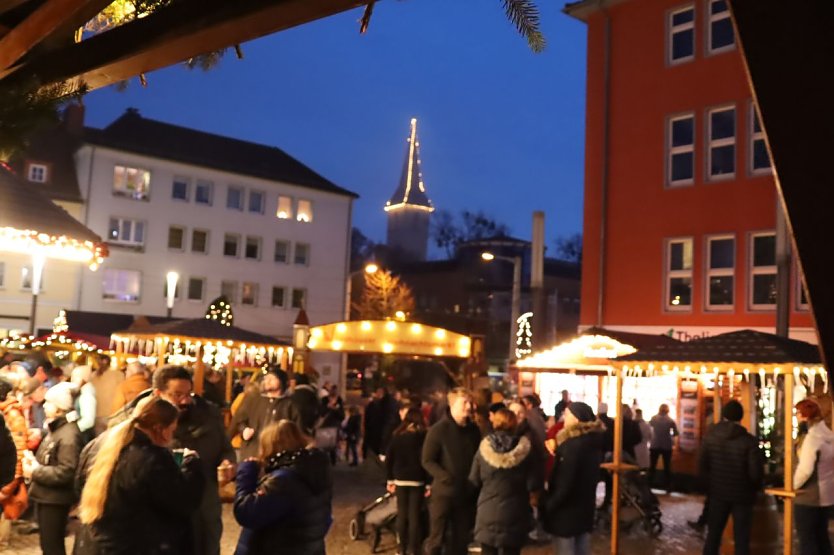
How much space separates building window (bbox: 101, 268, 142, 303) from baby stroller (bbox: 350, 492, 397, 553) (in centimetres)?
3547

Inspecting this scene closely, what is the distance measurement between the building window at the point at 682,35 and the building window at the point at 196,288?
31.0 meters

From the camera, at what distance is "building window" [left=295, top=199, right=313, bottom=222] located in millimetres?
50688

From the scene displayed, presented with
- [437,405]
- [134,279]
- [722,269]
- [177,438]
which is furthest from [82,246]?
[134,279]

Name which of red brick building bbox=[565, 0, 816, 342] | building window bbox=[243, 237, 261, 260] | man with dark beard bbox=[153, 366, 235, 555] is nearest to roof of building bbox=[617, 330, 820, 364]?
man with dark beard bbox=[153, 366, 235, 555]

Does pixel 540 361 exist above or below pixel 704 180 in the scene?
below

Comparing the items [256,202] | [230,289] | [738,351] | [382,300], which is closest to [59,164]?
[256,202]

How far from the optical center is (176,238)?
46.0m

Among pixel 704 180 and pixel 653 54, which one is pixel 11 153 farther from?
pixel 653 54

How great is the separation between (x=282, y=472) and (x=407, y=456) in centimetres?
497

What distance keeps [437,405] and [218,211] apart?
1344 inches

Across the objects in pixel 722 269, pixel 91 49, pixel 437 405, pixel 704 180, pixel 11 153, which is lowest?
pixel 437 405

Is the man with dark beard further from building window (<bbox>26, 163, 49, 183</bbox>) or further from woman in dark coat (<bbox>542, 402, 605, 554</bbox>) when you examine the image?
building window (<bbox>26, 163, 49, 183</bbox>)

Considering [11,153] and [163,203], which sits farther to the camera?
[163,203]

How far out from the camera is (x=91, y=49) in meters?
2.94
